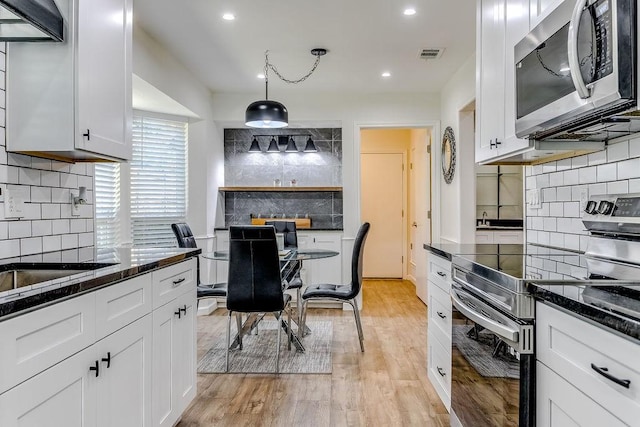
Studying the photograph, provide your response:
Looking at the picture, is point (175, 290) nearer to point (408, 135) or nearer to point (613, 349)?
point (613, 349)

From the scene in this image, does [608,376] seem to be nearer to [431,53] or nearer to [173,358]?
[173,358]

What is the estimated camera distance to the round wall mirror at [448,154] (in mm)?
4538

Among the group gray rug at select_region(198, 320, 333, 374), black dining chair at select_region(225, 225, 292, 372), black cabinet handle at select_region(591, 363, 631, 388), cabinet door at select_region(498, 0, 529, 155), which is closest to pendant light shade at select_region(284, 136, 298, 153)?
gray rug at select_region(198, 320, 333, 374)

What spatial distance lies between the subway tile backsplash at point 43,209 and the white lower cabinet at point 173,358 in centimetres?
47

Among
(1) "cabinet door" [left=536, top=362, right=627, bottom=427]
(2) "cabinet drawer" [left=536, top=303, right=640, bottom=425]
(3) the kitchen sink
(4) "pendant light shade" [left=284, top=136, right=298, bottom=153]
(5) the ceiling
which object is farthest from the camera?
(4) "pendant light shade" [left=284, top=136, right=298, bottom=153]

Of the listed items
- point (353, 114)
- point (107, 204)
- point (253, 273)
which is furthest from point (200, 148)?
point (253, 273)

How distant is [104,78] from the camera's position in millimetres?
2031

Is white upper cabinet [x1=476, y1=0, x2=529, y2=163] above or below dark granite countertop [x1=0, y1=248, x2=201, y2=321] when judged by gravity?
above

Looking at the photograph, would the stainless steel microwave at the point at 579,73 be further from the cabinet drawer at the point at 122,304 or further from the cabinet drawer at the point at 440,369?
the cabinet drawer at the point at 122,304

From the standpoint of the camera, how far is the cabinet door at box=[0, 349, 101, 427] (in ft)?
3.51

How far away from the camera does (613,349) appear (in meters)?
0.97

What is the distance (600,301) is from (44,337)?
4.60 ft

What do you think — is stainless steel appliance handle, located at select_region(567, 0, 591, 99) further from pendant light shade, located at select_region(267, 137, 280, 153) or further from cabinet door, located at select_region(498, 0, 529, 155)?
pendant light shade, located at select_region(267, 137, 280, 153)

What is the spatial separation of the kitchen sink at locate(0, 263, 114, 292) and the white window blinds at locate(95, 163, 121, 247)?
2.07 meters
